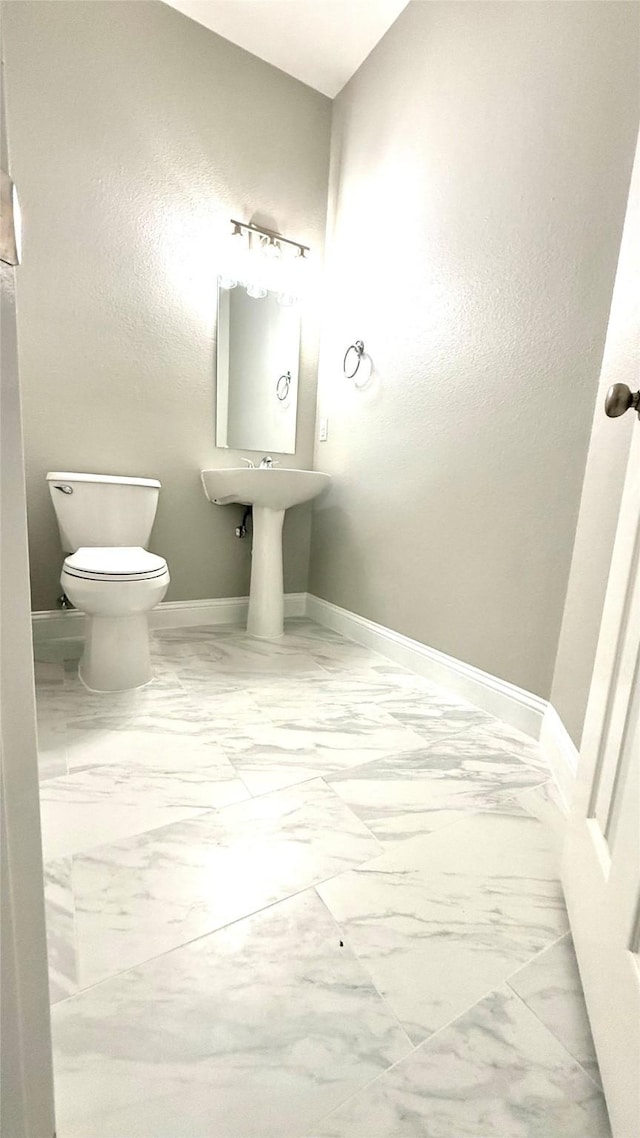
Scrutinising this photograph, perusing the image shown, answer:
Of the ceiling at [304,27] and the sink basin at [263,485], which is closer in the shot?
the ceiling at [304,27]

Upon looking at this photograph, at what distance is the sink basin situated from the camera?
210 centimetres

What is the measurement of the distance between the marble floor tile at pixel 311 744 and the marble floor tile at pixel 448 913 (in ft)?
1.08

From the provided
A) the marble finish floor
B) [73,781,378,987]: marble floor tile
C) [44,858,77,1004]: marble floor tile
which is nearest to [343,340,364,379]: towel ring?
the marble finish floor

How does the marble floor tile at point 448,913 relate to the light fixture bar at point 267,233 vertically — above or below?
below

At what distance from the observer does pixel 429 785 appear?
4.07ft

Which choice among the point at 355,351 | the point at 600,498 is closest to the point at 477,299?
the point at 355,351

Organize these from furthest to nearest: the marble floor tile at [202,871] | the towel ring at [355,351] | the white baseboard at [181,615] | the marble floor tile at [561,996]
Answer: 1. the towel ring at [355,351]
2. the white baseboard at [181,615]
3. the marble floor tile at [202,871]
4. the marble floor tile at [561,996]

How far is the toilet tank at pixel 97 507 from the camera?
188 centimetres

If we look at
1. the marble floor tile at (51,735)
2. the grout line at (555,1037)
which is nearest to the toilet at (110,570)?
the marble floor tile at (51,735)

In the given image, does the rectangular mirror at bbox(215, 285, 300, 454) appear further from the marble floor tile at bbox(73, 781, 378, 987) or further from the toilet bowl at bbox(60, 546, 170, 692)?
the marble floor tile at bbox(73, 781, 378, 987)

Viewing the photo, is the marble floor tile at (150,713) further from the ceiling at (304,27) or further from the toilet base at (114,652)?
the ceiling at (304,27)

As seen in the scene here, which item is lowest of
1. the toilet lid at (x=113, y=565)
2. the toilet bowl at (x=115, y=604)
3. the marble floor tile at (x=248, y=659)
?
the marble floor tile at (x=248, y=659)

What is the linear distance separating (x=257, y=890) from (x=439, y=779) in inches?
22.3

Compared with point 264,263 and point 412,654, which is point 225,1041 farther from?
point 264,263
